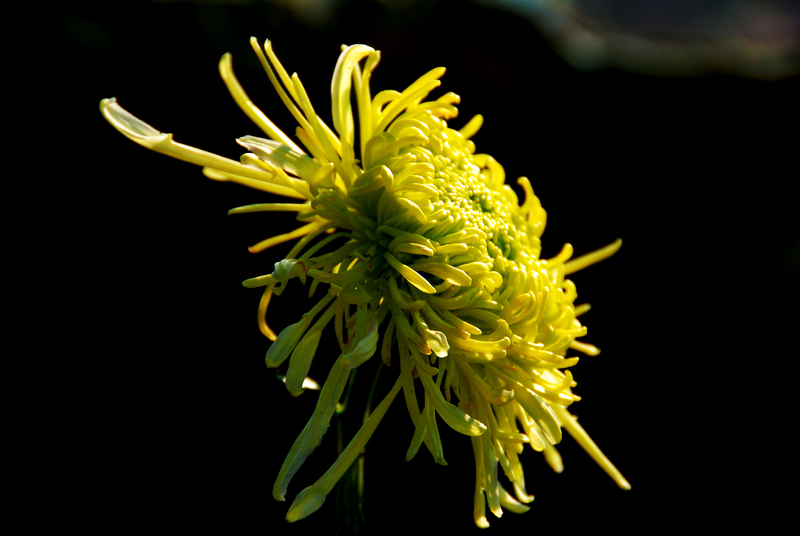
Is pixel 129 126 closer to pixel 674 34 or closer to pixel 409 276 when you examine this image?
pixel 409 276

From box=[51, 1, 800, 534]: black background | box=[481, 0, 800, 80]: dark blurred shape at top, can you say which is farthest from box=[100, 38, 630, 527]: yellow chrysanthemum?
box=[481, 0, 800, 80]: dark blurred shape at top

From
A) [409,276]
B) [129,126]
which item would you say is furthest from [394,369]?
[129,126]

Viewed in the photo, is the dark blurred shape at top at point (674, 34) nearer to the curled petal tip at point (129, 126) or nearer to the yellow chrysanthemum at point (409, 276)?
the yellow chrysanthemum at point (409, 276)

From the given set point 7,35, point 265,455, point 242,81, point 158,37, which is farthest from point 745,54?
point 7,35

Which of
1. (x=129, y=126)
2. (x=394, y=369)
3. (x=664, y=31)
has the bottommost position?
(x=394, y=369)

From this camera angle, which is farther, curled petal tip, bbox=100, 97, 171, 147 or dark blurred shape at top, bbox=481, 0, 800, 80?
dark blurred shape at top, bbox=481, 0, 800, 80

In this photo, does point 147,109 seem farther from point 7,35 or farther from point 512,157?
point 512,157

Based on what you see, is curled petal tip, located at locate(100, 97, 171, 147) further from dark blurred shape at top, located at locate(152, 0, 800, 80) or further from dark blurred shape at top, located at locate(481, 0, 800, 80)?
dark blurred shape at top, located at locate(481, 0, 800, 80)
